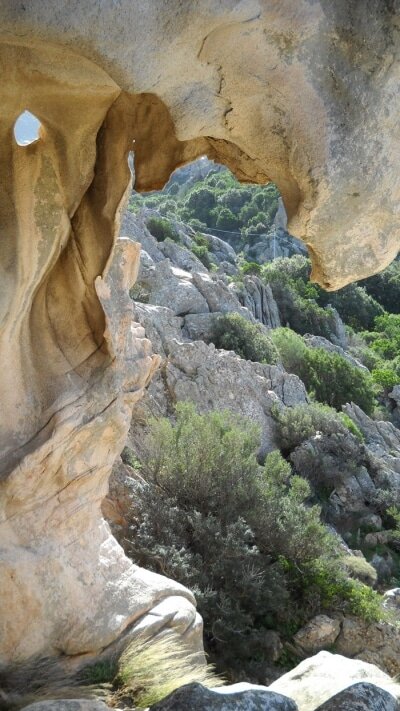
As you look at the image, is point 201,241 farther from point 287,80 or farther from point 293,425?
point 287,80

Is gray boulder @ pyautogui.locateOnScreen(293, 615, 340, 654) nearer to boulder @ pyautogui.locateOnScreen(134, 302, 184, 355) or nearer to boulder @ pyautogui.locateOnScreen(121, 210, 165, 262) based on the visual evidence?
boulder @ pyautogui.locateOnScreen(134, 302, 184, 355)

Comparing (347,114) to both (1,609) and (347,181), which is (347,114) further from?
(1,609)

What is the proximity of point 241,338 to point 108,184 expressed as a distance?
12.3 metres

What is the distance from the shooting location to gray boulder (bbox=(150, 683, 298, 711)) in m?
2.56

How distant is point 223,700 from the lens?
2.59m

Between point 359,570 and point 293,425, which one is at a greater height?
point 293,425

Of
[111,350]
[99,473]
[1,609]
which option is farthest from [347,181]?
[1,609]

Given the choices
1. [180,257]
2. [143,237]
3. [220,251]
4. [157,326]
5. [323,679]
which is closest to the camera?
[323,679]

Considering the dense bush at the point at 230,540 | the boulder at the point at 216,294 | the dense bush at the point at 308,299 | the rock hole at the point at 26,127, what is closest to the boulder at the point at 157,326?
the dense bush at the point at 230,540

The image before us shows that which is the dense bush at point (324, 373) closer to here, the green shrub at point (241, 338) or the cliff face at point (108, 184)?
the green shrub at point (241, 338)

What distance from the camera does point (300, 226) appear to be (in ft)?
8.33

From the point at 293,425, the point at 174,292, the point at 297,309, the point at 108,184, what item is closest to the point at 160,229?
the point at 297,309

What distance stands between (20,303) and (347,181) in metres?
1.63

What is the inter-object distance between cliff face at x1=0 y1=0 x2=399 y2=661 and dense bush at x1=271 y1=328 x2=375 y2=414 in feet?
49.7
